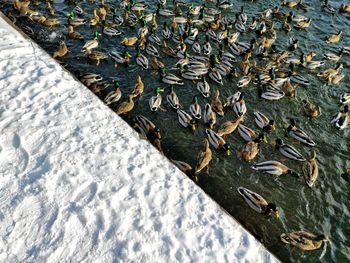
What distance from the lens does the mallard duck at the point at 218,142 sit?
12.8 metres

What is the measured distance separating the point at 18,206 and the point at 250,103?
9.56 m

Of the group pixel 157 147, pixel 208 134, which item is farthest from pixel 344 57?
pixel 157 147

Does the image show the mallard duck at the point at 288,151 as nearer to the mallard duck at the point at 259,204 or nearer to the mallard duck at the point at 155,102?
the mallard duck at the point at 259,204

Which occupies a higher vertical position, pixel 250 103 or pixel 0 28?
pixel 0 28

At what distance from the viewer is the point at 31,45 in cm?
1519

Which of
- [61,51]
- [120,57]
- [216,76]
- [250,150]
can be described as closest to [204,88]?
[216,76]

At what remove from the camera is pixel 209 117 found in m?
13.9

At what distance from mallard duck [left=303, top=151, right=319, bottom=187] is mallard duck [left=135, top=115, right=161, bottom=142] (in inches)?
201

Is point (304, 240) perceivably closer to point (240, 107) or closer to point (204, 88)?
point (240, 107)

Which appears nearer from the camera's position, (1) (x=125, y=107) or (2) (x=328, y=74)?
(1) (x=125, y=107)

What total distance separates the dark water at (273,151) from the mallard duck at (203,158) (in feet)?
1.02

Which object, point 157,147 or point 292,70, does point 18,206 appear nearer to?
point 157,147

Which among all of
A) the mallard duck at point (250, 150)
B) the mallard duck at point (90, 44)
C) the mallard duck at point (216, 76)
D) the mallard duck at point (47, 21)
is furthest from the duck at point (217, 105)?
the mallard duck at point (47, 21)

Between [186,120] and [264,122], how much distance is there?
296 cm
